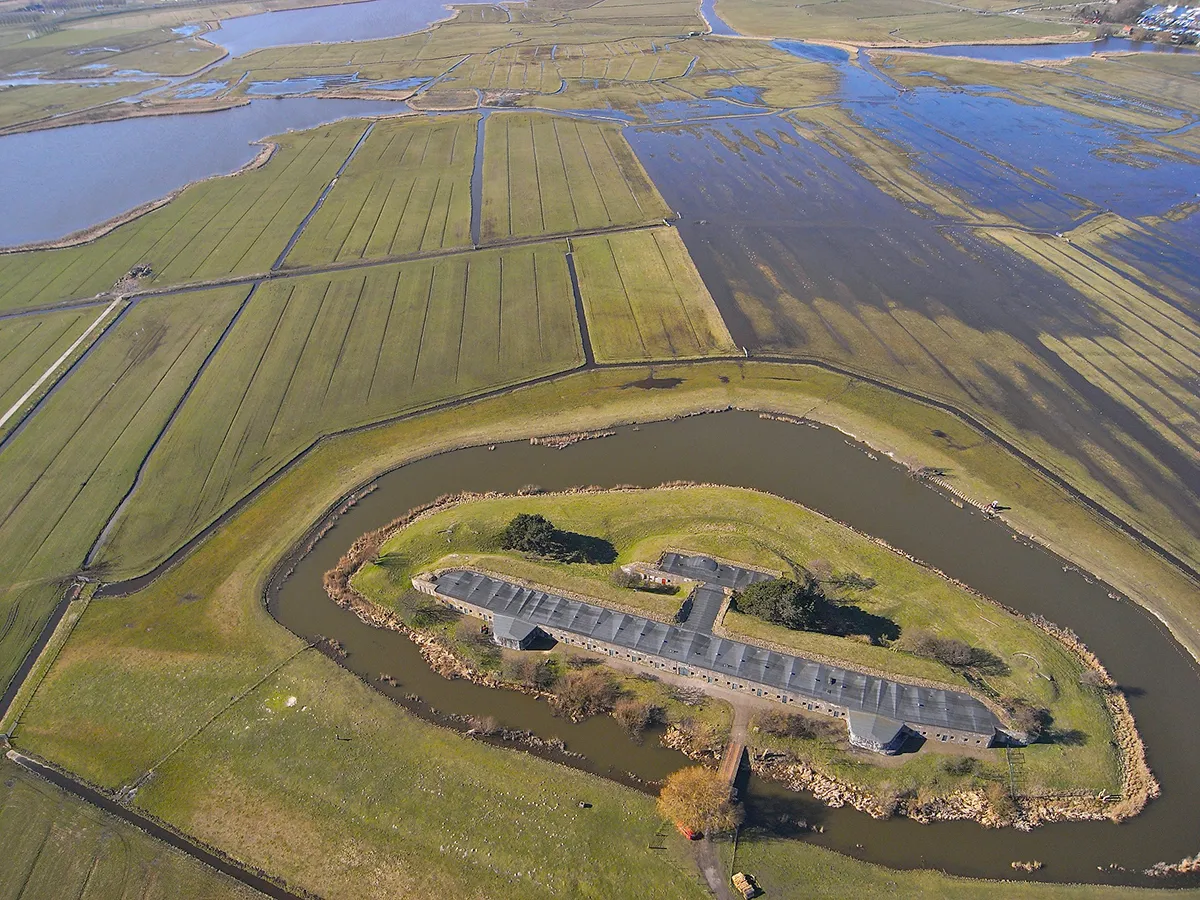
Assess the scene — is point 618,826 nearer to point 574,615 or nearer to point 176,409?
point 574,615

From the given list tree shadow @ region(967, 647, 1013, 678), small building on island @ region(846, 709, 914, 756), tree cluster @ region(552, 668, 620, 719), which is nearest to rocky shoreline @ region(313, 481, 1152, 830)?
tree cluster @ region(552, 668, 620, 719)

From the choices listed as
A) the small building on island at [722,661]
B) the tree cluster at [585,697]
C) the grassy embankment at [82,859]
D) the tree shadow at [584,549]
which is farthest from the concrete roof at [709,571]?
the grassy embankment at [82,859]

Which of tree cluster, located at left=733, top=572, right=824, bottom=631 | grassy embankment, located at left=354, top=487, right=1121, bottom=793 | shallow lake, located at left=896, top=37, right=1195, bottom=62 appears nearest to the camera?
grassy embankment, located at left=354, top=487, right=1121, bottom=793

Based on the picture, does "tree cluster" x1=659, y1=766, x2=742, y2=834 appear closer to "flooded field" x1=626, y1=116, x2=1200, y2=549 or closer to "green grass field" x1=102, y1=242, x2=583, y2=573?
"green grass field" x1=102, y1=242, x2=583, y2=573

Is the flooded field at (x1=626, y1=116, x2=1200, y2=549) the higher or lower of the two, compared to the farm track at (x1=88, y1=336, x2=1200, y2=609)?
higher

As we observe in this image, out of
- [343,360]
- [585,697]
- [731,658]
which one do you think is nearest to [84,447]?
[343,360]

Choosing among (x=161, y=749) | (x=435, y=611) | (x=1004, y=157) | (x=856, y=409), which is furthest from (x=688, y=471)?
(x=1004, y=157)
